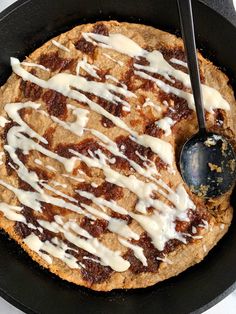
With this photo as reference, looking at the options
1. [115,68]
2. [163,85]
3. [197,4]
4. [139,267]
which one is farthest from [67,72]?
[139,267]

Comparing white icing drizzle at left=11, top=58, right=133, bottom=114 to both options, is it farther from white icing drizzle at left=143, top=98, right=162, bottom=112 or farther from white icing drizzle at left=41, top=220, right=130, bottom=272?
white icing drizzle at left=41, top=220, right=130, bottom=272

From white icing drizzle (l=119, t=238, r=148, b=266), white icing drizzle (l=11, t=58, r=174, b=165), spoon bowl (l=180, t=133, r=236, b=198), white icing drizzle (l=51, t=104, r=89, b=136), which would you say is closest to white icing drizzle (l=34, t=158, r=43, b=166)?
white icing drizzle (l=51, t=104, r=89, b=136)

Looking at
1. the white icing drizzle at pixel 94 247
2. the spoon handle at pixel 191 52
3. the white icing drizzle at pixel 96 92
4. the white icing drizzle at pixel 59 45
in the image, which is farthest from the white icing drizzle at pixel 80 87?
the white icing drizzle at pixel 94 247

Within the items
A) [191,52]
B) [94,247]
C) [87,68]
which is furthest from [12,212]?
[191,52]

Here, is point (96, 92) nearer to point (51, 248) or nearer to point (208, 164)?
point (208, 164)

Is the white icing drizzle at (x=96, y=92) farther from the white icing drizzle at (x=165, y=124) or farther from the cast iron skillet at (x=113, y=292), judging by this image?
the cast iron skillet at (x=113, y=292)
